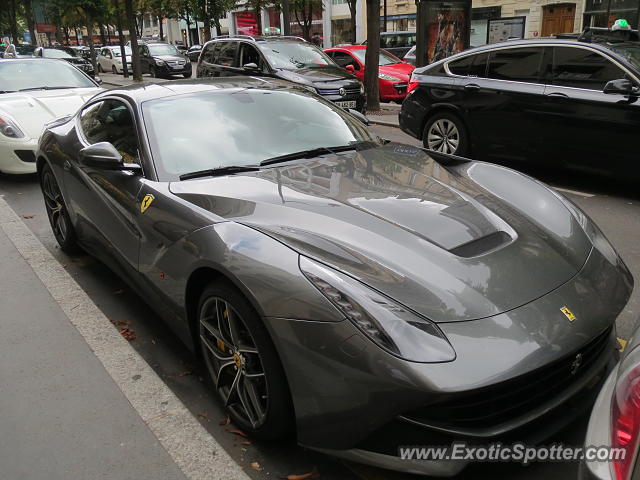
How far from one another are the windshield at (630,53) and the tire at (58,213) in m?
5.55

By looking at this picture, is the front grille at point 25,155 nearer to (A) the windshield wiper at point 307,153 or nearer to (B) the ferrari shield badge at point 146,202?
(B) the ferrari shield badge at point 146,202

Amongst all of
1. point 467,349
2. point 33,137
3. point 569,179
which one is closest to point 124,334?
point 467,349

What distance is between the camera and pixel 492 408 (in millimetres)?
1965

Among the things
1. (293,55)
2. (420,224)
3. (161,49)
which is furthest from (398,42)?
(420,224)

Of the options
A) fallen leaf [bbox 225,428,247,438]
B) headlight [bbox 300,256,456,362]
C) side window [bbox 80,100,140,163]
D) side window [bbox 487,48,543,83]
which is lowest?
fallen leaf [bbox 225,428,247,438]

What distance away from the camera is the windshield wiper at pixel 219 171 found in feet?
10.2

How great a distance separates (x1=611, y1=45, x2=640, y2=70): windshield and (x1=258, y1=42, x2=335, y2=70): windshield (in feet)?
21.2

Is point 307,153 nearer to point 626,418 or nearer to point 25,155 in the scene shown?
point 626,418

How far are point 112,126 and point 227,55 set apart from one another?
357 inches

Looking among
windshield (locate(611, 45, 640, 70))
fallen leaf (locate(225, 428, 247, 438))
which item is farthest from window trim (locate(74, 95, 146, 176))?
windshield (locate(611, 45, 640, 70))

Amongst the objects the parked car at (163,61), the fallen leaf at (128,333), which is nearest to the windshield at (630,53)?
the fallen leaf at (128,333)

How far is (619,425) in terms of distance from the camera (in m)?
1.44

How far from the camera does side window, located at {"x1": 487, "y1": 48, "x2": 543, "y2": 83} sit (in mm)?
6676

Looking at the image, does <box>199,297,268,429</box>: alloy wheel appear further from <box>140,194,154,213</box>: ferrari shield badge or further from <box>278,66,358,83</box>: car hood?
<box>278,66,358,83</box>: car hood
